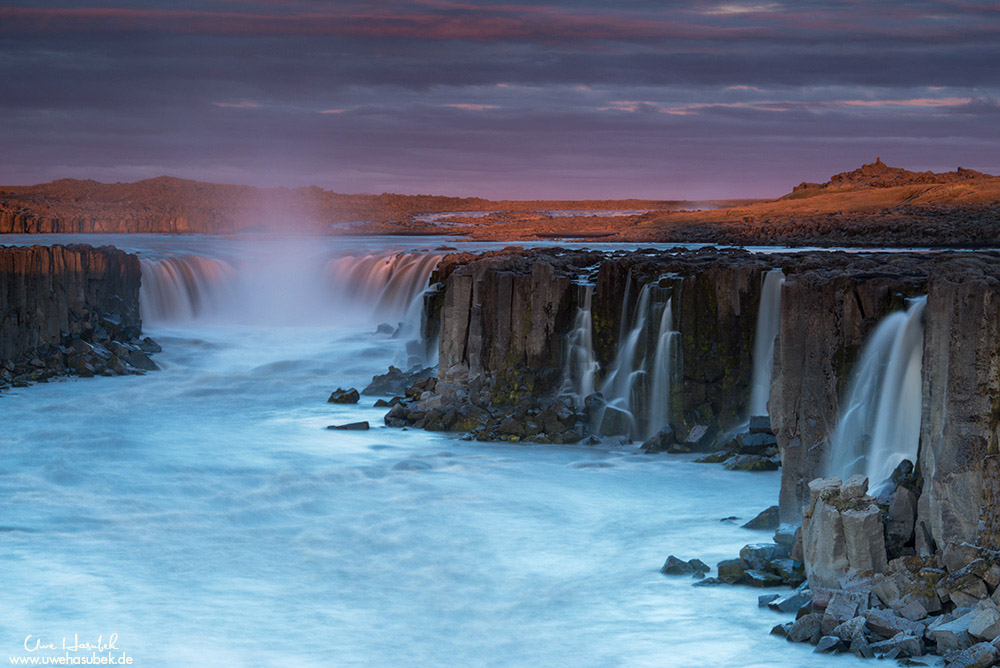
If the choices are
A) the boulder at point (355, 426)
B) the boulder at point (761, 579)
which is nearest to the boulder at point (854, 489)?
the boulder at point (761, 579)

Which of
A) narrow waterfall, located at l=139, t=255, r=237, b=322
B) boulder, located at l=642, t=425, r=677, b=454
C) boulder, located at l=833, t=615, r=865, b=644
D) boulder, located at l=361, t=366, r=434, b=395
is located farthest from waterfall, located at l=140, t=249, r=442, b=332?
boulder, located at l=833, t=615, r=865, b=644

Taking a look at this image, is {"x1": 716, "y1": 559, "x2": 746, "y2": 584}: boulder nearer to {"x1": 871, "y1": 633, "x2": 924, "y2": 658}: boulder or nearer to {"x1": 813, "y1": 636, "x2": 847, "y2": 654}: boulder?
{"x1": 813, "y1": 636, "x2": 847, "y2": 654}: boulder

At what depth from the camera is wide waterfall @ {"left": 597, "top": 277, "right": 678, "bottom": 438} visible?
19.4 m

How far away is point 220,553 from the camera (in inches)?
530

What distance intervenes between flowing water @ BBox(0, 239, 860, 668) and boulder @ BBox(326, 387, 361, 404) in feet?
0.86

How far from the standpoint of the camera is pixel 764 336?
61.3ft

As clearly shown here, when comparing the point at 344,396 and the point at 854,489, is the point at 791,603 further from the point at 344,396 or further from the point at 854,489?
the point at 344,396

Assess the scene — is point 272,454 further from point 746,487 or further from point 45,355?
point 45,355

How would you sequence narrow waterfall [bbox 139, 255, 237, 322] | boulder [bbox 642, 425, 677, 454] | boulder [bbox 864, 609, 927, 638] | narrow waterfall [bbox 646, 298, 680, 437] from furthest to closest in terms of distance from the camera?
1. narrow waterfall [bbox 139, 255, 237, 322]
2. narrow waterfall [bbox 646, 298, 680, 437]
3. boulder [bbox 642, 425, 677, 454]
4. boulder [bbox 864, 609, 927, 638]

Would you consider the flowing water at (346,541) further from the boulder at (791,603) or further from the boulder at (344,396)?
the boulder at (344,396)

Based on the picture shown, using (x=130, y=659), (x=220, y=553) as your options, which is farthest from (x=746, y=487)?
(x=130, y=659)

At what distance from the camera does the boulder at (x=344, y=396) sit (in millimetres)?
24047

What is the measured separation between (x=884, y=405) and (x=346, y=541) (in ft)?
22.7

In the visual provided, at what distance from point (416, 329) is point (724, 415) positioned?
1452 centimetres
